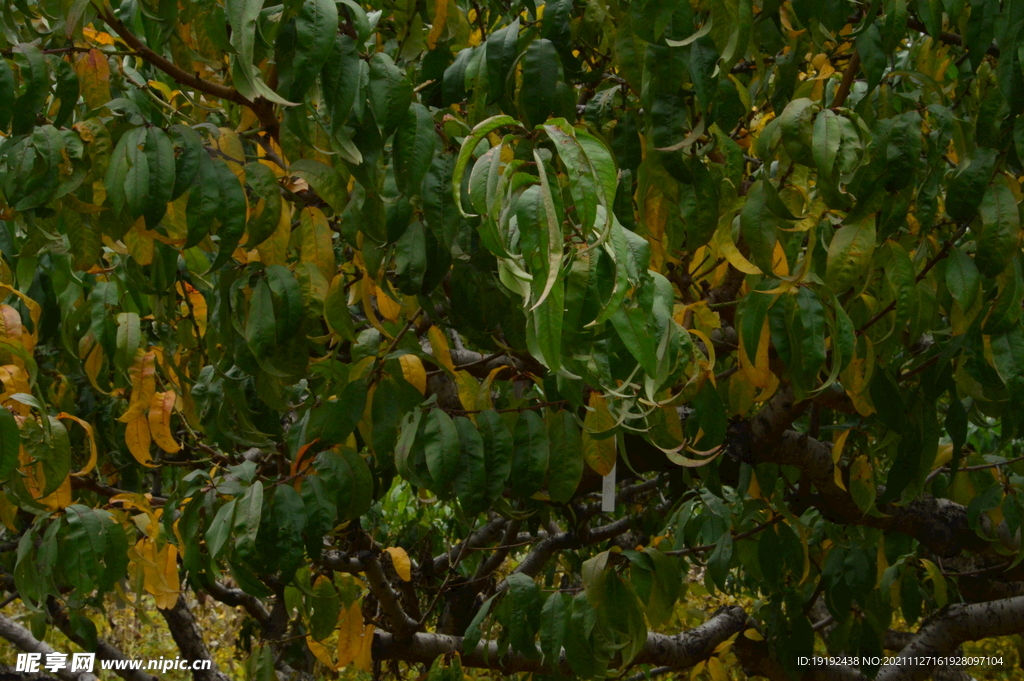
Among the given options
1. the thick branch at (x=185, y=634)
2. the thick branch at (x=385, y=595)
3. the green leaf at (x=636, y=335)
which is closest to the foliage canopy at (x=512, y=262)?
the green leaf at (x=636, y=335)

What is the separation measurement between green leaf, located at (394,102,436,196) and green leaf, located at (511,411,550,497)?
42 cm

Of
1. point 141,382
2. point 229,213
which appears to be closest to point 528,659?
point 141,382

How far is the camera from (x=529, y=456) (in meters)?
1.36

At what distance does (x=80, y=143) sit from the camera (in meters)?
1.15

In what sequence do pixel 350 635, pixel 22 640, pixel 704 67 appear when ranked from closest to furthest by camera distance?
pixel 704 67 < pixel 350 635 < pixel 22 640

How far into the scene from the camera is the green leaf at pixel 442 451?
1.28 meters

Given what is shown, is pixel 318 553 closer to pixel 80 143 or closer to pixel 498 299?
pixel 498 299

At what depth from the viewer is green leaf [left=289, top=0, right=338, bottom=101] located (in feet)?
3.33

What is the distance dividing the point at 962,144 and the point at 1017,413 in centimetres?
38

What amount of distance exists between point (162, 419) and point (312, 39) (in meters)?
0.95

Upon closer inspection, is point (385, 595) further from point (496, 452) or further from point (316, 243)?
point (316, 243)

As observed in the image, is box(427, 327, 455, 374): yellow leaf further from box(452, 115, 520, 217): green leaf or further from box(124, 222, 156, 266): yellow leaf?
box(452, 115, 520, 217): green leaf

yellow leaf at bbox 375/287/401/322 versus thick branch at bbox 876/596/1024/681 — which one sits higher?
yellow leaf at bbox 375/287/401/322

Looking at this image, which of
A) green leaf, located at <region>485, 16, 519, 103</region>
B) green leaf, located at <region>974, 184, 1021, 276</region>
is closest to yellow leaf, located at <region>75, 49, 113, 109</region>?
green leaf, located at <region>485, 16, 519, 103</region>
